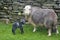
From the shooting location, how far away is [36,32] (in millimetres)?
8523

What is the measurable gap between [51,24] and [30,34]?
35.6 inches

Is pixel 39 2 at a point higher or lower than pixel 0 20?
higher

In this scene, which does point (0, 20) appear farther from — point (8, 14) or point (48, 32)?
point (48, 32)

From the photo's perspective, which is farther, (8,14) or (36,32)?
(8,14)

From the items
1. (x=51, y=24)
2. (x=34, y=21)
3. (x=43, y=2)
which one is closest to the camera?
(x=51, y=24)

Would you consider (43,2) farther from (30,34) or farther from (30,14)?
(30,34)

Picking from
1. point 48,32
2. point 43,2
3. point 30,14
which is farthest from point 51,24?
point 43,2

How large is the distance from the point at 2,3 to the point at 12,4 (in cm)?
44

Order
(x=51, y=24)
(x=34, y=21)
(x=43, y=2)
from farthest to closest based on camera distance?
(x=43, y=2)
(x=34, y=21)
(x=51, y=24)

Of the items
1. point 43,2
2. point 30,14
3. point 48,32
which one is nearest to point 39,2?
point 43,2

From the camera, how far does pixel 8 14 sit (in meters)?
9.90

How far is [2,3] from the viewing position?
972 cm

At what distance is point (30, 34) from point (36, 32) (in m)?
0.36

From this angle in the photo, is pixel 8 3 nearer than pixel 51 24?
No
